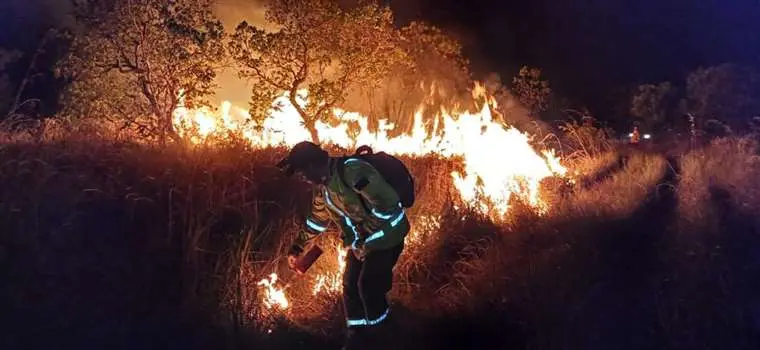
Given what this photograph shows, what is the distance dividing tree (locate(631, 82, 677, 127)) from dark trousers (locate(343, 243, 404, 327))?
33540mm

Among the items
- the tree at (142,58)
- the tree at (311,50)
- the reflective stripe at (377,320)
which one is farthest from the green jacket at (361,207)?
the tree at (311,50)

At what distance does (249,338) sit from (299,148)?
1.43 metres

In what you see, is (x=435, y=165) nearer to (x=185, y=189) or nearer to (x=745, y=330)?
(x=185, y=189)

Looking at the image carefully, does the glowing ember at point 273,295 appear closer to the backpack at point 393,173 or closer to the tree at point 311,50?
the backpack at point 393,173

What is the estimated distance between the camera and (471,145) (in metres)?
10.8

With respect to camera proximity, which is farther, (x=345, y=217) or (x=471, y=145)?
(x=471, y=145)

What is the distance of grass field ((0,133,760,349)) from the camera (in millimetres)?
5180

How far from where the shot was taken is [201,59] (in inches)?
591

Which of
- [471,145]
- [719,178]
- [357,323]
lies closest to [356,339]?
[357,323]

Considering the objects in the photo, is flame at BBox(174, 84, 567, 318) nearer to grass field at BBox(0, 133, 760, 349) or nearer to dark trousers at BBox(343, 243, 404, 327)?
grass field at BBox(0, 133, 760, 349)

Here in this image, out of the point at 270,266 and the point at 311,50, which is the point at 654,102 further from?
the point at 270,266

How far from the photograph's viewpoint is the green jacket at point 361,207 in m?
5.06

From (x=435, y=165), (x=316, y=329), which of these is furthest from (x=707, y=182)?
(x=316, y=329)

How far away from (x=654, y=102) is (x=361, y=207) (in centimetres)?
3476
